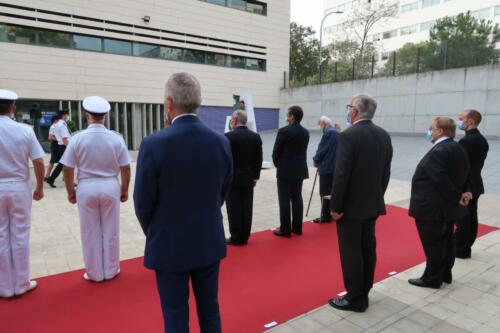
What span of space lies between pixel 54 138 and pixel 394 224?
7524 millimetres

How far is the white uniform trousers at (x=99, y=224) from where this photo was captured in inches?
131

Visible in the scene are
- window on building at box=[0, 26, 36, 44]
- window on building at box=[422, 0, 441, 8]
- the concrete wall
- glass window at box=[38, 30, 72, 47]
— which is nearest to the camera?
the concrete wall

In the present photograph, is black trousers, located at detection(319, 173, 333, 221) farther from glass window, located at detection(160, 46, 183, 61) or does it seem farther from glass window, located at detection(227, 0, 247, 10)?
glass window, located at detection(227, 0, 247, 10)

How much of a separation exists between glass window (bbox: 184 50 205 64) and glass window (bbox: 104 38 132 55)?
11.2ft

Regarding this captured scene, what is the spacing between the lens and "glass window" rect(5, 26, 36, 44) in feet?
52.1

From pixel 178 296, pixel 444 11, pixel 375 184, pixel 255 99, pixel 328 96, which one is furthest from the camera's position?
pixel 444 11

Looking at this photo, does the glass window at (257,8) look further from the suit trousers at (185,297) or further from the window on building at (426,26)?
the window on building at (426,26)

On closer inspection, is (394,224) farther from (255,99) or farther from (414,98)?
(255,99)

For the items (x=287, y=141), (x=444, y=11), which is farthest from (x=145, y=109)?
(x=444, y=11)

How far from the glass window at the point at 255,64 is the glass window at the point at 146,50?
21.0 feet

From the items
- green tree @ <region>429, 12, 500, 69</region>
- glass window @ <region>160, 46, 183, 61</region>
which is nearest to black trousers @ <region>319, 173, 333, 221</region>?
green tree @ <region>429, 12, 500, 69</region>

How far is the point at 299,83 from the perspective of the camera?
2530 cm

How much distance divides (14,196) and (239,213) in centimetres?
246

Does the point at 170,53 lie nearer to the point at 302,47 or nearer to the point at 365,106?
the point at 302,47
